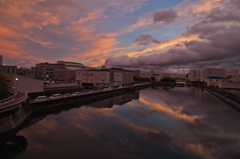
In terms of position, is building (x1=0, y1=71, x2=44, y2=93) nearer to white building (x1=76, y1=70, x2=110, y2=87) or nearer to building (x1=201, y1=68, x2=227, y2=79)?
white building (x1=76, y1=70, x2=110, y2=87)

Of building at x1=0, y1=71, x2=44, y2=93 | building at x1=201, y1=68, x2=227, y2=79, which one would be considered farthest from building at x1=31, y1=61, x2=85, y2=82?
building at x1=201, y1=68, x2=227, y2=79

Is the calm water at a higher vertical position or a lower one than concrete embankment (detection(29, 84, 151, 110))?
lower

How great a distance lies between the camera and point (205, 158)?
10.0 meters

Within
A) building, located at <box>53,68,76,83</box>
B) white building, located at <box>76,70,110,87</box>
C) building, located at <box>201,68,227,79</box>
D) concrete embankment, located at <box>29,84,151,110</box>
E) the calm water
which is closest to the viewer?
the calm water

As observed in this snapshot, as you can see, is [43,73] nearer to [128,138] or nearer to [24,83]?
[24,83]

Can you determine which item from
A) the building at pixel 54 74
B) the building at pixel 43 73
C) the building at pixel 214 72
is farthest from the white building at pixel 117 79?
the building at pixel 214 72

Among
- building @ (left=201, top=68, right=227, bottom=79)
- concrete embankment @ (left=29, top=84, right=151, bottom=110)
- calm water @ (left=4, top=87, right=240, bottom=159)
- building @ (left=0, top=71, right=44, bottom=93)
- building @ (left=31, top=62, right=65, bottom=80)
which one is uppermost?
building @ (left=201, top=68, right=227, bottom=79)

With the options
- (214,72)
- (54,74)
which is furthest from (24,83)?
(214,72)

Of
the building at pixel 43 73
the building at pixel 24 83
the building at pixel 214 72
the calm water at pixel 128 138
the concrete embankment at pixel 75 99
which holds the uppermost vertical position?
the building at pixel 214 72

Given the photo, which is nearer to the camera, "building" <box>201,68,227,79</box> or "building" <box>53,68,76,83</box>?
"building" <box>53,68,76,83</box>

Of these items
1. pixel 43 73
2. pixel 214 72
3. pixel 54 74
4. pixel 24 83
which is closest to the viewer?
pixel 24 83

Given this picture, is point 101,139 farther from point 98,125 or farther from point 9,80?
point 9,80

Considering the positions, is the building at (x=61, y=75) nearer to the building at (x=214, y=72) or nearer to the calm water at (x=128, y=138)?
the calm water at (x=128, y=138)

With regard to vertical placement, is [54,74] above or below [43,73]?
below
